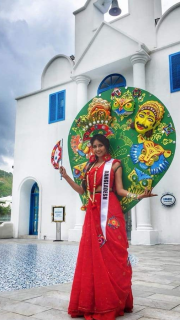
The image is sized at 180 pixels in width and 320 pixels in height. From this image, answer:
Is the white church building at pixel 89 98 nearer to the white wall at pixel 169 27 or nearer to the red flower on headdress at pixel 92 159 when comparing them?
the white wall at pixel 169 27

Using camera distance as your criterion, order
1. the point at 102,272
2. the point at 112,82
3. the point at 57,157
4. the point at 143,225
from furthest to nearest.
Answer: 1. the point at 112,82
2. the point at 143,225
3. the point at 57,157
4. the point at 102,272

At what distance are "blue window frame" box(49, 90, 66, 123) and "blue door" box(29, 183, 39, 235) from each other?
3.31m

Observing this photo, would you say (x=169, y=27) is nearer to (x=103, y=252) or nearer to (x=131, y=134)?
(x=131, y=134)

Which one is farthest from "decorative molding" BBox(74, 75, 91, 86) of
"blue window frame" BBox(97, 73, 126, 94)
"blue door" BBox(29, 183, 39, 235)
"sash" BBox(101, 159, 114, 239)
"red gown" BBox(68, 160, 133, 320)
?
"red gown" BBox(68, 160, 133, 320)

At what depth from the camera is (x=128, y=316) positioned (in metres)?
2.69

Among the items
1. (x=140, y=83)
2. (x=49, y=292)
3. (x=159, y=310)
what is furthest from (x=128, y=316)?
(x=140, y=83)

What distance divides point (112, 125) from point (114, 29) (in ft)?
32.3

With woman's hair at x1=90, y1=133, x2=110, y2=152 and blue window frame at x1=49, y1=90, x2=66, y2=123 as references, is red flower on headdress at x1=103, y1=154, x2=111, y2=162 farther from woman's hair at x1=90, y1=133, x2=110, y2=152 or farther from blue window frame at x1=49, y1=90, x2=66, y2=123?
blue window frame at x1=49, y1=90, x2=66, y2=123

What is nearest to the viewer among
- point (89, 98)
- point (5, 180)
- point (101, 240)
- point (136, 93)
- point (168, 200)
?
point (101, 240)

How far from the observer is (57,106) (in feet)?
44.5

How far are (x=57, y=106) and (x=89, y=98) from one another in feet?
5.59

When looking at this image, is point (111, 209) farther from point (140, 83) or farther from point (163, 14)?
point (163, 14)

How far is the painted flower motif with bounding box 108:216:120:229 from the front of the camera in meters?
2.84

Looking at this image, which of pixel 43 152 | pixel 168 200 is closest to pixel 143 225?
pixel 168 200
